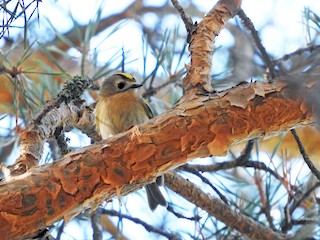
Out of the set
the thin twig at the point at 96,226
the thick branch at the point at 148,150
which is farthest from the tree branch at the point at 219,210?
the thick branch at the point at 148,150

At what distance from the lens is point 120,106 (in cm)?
186

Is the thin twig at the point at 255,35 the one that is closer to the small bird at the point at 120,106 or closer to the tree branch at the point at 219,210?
the tree branch at the point at 219,210

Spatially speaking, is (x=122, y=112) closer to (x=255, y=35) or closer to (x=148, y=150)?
(x=255, y=35)

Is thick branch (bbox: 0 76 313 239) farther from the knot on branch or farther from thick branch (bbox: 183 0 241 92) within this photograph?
the knot on branch

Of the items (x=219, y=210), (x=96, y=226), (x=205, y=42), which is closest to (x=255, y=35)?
(x=205, y=42)

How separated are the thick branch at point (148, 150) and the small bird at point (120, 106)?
72 centimetres

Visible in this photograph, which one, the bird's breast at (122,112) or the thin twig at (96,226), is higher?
the bird's breast at (122,112)

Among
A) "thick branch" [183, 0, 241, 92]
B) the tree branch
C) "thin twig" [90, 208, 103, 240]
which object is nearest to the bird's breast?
"thin twig" [90, 208, 103, 240]

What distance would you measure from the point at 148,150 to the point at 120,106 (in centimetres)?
92

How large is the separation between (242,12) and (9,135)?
32.4 inches

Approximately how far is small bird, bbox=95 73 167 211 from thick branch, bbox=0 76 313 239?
2.37 feet

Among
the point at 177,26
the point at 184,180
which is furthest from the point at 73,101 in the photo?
the point at 177,26

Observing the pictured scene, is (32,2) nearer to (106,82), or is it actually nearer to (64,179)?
(64,179)

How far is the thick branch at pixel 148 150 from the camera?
0.93 metres
